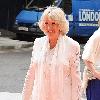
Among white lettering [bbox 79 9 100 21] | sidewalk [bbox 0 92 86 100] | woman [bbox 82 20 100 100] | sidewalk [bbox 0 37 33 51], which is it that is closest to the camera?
woman [bbox 82 20 100 100]

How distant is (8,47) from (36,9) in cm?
283

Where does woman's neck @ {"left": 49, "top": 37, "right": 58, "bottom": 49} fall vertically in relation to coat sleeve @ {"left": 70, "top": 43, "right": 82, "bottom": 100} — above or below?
above

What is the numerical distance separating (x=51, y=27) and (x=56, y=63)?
12.4 inches

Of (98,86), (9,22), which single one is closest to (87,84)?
(98,86)

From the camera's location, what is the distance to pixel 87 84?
5059 millimetres

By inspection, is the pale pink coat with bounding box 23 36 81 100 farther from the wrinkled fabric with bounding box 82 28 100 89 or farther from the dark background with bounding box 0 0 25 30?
the dark background with bounding box 0 0 25 30

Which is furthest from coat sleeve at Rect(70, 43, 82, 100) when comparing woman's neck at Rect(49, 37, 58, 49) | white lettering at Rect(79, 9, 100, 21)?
white lettering at Rect(79, 9, 100, 21)

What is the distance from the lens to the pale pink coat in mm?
4246

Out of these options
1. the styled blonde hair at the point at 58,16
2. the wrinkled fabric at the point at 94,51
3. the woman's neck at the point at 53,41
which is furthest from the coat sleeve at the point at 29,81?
the wrinkled fabric at the point at 94,51

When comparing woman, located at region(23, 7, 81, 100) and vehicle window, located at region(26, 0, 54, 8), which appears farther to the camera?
vehicle window, located at region(26, 0, 54, 8)

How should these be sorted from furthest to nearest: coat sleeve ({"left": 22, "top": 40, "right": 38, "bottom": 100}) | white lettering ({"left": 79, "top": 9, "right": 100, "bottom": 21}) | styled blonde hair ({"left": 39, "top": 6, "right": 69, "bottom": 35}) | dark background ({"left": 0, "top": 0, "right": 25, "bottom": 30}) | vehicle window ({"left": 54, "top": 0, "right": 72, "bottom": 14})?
dark background ({"left": 0, "top": 0, "right": 25, "bottom": 30}) → vehicle window ({"left": 54, "top": 0, "right": 72, "bottom": 14}) → white lettering ({"left": 79, "top": 9, "right": 100, "bottom": 21}) → coat sleeve ({"left": 22, "top": 40, "right": 38, "bottom": 100}) → styled blonde hair ({"left": 39, "top": 6, "right": 69, "bottom": 35})

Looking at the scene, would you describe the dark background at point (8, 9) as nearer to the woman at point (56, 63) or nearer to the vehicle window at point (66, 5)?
the vehicle window at point (66, 5)

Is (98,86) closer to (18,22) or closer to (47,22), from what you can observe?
(47,22)

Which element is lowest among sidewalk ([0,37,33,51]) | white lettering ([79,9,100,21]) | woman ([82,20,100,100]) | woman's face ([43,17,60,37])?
sidewalk ([0,37,33,51])
